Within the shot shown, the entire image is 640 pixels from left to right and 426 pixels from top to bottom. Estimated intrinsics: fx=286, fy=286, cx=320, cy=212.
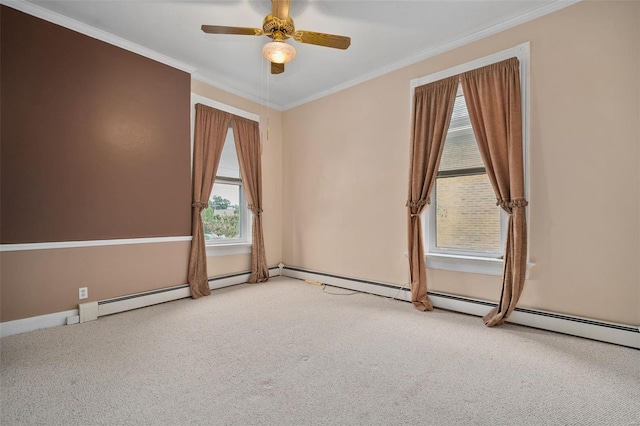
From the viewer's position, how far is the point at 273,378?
1894 mm

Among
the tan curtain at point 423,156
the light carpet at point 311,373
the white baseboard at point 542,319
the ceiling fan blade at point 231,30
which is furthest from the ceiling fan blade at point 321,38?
the white baseboard at point 542,319

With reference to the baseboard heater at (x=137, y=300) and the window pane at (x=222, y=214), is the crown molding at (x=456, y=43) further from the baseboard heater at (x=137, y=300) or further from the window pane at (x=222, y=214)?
the baseboard heater at (x=137, y=300)

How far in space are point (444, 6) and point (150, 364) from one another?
393 cm

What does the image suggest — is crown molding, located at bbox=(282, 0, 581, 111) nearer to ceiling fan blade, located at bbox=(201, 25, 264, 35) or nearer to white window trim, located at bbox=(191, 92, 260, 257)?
white window trim, located at bbox=(191, 92, 260, 257)

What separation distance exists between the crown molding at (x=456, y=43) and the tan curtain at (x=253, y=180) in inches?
49.5

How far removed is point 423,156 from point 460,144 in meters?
0.43

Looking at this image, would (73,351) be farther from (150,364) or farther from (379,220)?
(379,220)

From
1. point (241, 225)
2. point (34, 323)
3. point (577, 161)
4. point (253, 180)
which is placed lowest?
point (34, 323)

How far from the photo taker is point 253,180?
4.60 metres

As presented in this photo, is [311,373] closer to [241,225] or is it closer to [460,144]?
[460,144]

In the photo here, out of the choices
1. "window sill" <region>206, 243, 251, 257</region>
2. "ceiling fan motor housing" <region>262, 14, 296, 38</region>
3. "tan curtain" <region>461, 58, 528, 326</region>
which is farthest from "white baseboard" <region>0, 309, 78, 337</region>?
"tan curtain" <region>461, 58, 528, 326</region>

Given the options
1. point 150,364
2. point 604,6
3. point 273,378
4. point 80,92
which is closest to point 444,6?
point 604,6

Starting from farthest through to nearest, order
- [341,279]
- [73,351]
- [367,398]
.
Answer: [341,279] < [73,351] < [367,398]

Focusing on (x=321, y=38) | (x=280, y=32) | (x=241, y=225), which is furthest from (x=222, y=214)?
(x=321, y=38)
